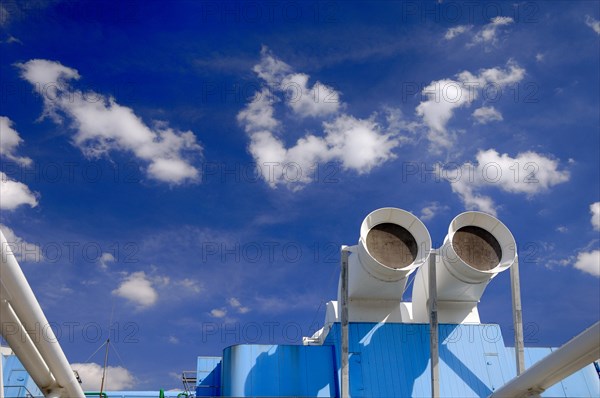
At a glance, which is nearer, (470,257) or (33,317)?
(33,317)

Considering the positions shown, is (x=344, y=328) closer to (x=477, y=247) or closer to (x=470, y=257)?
(x=470, y=257)

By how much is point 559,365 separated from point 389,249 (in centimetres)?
953

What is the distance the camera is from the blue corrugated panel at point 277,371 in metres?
24.3

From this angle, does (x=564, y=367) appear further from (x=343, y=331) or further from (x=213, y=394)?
(x=213, y=394)

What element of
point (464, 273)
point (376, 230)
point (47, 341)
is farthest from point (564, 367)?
point (47, 341)

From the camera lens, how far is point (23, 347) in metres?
16.4

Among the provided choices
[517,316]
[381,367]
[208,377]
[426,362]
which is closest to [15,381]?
[208,377]

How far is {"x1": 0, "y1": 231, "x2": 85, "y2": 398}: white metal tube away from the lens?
13914 millimetres

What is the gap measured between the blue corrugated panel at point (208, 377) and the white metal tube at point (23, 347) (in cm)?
958

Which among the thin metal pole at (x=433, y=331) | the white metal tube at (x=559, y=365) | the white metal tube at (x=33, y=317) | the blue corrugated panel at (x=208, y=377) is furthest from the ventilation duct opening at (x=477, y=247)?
the white metal tube at (x=33, y=317)

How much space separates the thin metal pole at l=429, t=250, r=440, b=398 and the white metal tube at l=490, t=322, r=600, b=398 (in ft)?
12.5

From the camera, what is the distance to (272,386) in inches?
959

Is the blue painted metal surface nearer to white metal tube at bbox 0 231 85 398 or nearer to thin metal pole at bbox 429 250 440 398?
thin metal pole at bbox 429 250 440 398

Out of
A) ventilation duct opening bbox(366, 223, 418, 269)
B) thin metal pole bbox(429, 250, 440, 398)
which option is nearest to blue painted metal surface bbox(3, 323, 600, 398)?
thin metal pole bbox(429, 250, 440, 398)
